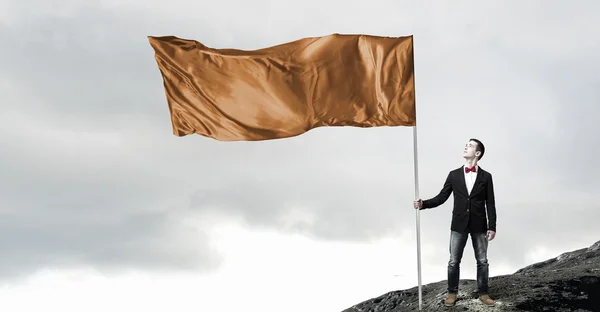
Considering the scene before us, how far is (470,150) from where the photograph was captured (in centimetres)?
1271

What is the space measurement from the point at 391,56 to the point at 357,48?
0.69m

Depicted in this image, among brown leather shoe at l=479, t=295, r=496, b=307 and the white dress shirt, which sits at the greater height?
the white dress shirt

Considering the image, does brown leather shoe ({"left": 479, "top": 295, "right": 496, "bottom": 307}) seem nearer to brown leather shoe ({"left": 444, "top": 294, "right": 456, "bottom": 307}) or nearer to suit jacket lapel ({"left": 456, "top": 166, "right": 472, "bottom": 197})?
brown leather shoe ({"left": 444, "top": 294, "right": 456, "bottom": 307})

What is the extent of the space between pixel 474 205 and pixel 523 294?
1.99 m

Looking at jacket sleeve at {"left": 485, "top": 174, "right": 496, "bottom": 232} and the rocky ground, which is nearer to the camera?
jacket sleeve at {"left": 485, "top": 174, "right": 496, "bottom": 232}

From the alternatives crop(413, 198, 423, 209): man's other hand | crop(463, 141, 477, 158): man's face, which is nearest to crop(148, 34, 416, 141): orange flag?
crop(413, 198, 423, 209): man's other hand

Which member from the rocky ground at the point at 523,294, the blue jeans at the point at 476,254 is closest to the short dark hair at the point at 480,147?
the blue jeans at the point at 476,254

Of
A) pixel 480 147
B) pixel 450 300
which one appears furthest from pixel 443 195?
pixel 450 300

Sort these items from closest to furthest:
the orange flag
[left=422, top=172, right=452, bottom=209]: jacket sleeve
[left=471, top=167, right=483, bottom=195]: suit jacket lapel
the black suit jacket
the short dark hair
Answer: the black suit jacket < [left=471, top=167, right=483, bottom=195]: suit jacket lapel < the short dark hair < [left=422, top=172, right=452, bottom=209]: jacket sleeve < the orange flag

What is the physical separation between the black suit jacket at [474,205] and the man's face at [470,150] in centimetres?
Answer: 28

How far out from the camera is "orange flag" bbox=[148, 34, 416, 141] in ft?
45.6

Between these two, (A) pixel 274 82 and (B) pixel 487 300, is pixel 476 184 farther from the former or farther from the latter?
(A) pixel 274 82

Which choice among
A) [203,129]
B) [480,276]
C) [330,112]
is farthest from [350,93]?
[480,276]

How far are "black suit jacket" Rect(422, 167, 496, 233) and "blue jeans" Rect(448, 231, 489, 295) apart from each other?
132 millimetres
